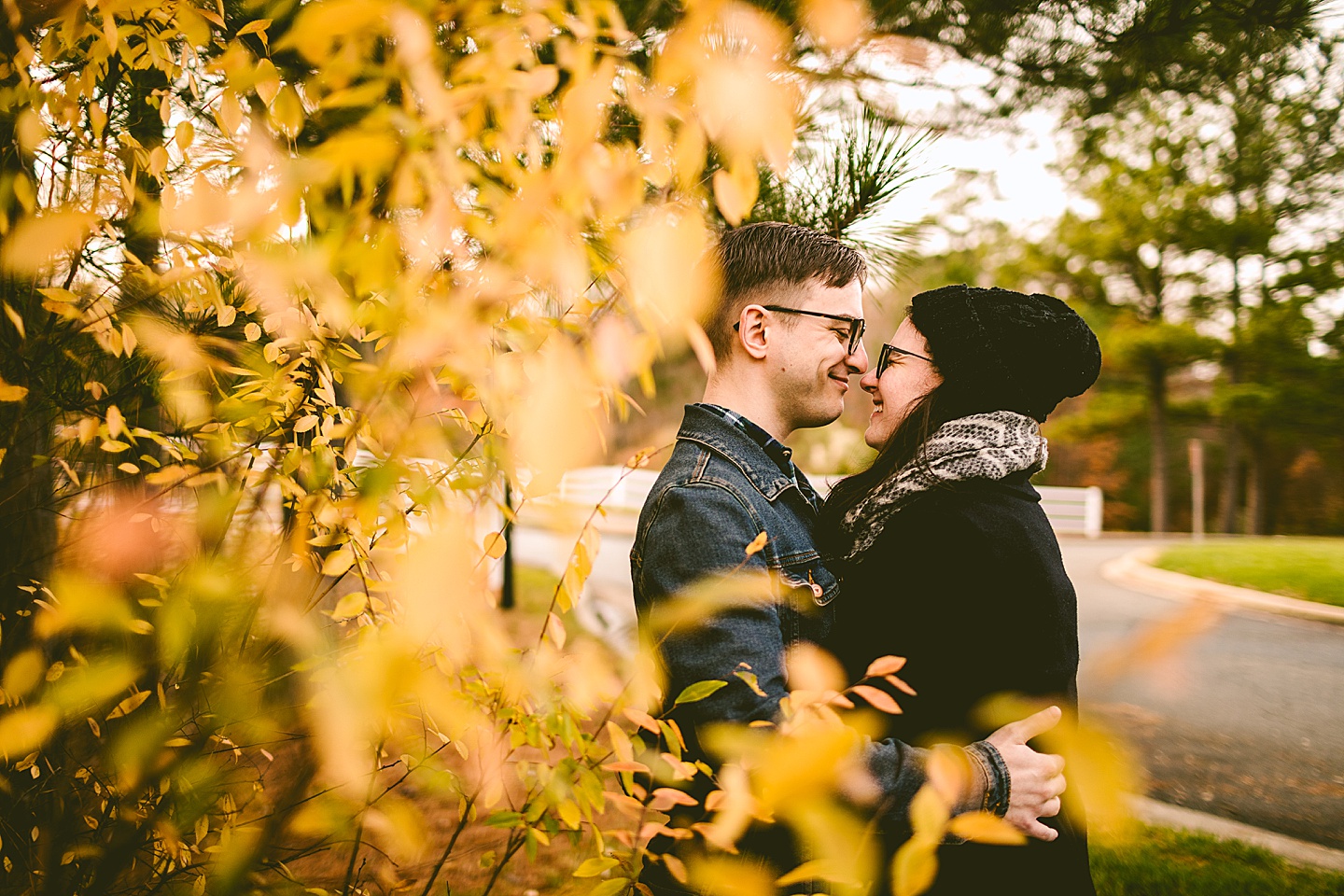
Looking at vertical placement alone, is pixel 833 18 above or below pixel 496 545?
above

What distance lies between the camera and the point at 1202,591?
10.5 meters

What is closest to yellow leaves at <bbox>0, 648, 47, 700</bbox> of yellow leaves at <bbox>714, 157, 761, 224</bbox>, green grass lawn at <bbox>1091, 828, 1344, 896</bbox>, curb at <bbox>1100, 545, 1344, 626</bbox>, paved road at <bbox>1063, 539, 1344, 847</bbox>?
yellow leaves at <bbox>714, 157, 761, 224</bbox>

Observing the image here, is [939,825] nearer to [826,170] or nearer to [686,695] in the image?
[686,695]

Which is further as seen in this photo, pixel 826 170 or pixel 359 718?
pixel 826 170

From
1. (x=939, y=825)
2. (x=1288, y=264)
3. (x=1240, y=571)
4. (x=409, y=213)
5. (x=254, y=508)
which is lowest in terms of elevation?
(x=1240, y=571)

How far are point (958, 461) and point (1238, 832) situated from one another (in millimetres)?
3742

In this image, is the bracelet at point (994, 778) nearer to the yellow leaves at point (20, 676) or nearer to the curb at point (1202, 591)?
the yellow leaves at point (20, 676)

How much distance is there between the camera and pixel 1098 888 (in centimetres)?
332

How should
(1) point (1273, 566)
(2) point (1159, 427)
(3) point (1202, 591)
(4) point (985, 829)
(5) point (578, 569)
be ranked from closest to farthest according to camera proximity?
(4) point (985, 829), (5) point (578, 569), (3) point (1202, 591), (1) point (1273, 566), (2) point (1159, 427)

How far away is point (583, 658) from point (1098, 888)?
324 cm

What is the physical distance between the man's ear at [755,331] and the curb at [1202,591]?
913 cm

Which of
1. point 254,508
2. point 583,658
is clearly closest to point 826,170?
point 583,658

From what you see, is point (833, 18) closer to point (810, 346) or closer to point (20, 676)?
point (810, 346)

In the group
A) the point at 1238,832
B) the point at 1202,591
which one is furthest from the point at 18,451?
the point at 1202,591
